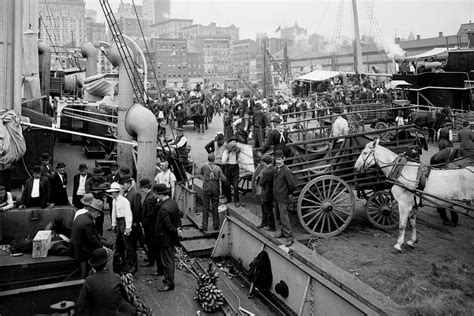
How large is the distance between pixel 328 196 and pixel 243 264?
257 centimetres

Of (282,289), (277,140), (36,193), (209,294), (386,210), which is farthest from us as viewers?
(277,140)

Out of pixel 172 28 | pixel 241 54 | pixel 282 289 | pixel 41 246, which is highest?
pixel 172 28

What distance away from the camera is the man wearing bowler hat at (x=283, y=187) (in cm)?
882

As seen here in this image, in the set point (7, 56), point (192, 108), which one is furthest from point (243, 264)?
point (192, 108)

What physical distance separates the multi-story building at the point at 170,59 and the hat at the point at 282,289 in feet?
366

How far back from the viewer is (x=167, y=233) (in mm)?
8203

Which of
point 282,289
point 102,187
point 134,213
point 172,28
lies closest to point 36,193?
point 102,187

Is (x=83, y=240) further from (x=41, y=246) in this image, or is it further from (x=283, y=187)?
(x=283, y=187)

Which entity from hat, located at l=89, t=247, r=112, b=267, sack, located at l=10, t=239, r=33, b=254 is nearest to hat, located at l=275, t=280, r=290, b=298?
hat, located at l=89, t=247, r=112, b=267

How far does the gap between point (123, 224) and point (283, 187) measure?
3164mm

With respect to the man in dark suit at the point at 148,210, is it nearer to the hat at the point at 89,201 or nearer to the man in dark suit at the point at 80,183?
the hat at the point at 89,201

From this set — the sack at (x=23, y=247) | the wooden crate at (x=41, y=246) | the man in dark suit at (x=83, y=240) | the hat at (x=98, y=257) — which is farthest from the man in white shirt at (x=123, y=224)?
the hat at (x=98, y=257)

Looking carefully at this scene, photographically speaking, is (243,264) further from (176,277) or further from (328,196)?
(328,196)

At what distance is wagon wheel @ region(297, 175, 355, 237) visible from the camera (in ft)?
30.7
